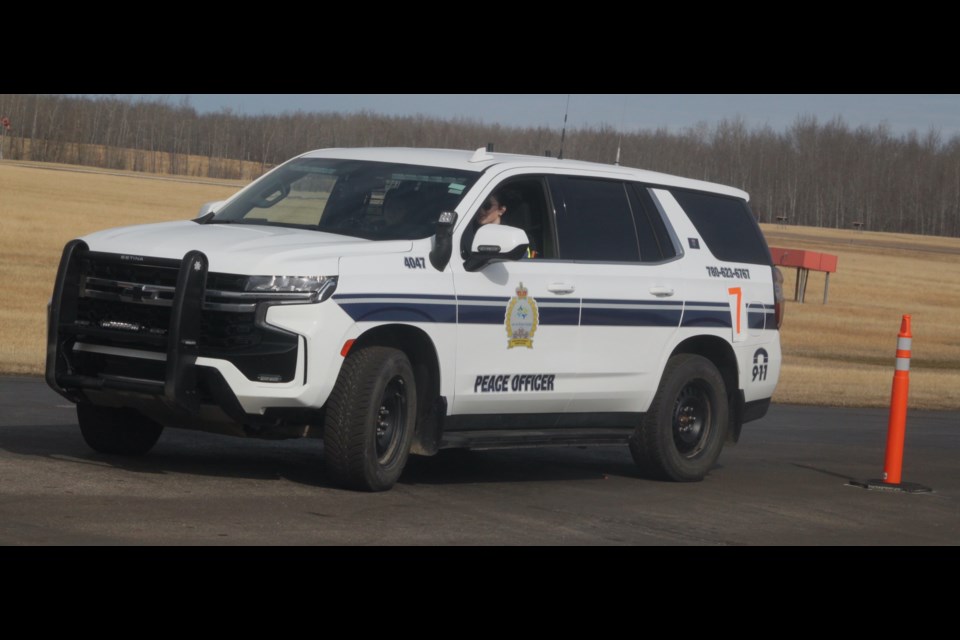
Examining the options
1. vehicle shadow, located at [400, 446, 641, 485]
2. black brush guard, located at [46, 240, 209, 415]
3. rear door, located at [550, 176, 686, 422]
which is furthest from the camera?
vehicle shadow, located at [400, 446, 641, 485]

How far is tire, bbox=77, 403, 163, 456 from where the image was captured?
9.55 meters

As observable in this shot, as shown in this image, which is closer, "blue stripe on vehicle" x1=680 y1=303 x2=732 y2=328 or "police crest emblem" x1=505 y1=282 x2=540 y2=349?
"police crest emblem" x1=505 y1=282 x2=540 y2=349

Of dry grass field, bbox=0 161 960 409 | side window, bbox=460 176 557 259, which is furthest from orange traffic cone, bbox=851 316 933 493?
dry grass field, bbox=0 161 960 409

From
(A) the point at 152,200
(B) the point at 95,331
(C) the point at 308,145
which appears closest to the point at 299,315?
(B) the point at 95,331

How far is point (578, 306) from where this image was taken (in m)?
9.90

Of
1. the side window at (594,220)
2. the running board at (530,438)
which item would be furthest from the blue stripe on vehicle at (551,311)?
the running board at (530,438)

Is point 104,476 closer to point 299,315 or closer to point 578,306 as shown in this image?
point 299,315

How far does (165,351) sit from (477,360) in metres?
2.04

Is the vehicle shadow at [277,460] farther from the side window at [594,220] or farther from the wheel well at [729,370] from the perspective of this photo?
the side window at [594,220]

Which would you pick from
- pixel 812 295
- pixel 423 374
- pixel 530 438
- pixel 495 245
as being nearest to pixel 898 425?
pixel 530 438

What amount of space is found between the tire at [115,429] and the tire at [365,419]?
1.61 metres

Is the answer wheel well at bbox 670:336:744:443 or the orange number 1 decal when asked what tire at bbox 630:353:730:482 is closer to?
wheel well at bbox 670:336:744:443

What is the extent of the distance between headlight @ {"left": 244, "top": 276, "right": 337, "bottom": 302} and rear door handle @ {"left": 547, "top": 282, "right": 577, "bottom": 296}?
189 centimetres

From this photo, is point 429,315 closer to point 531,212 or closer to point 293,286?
point 293,286
